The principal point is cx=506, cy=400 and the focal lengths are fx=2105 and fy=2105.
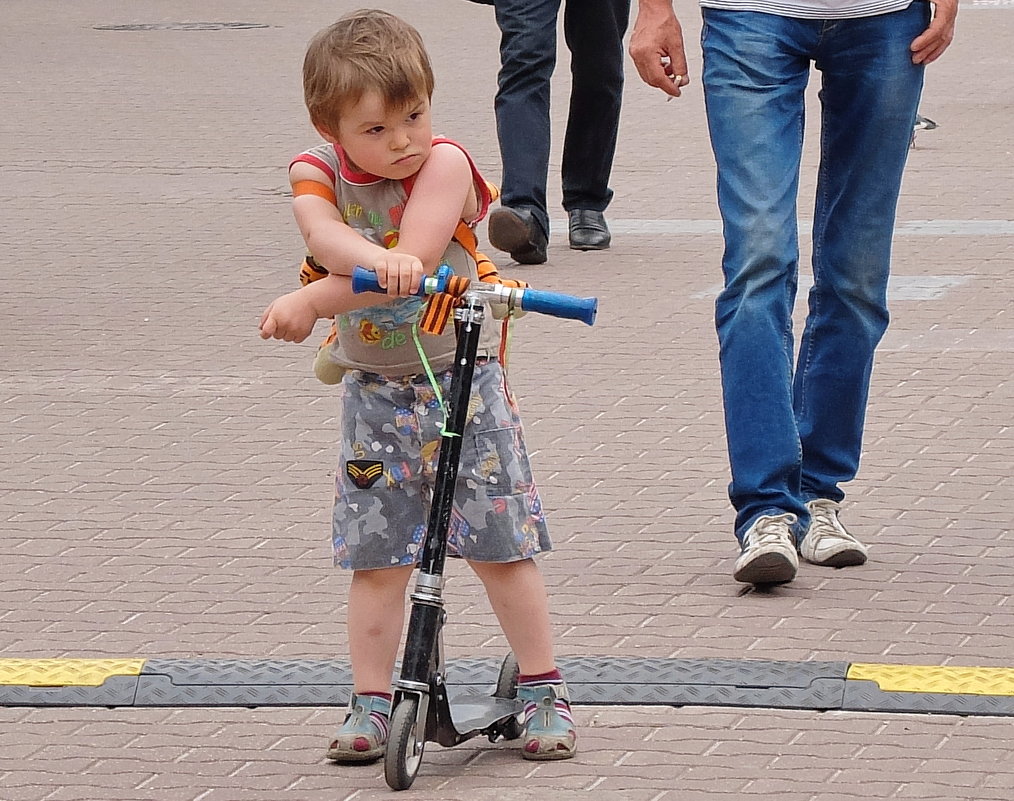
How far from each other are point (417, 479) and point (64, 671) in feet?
3.05

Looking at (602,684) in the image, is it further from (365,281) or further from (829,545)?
(365,281)

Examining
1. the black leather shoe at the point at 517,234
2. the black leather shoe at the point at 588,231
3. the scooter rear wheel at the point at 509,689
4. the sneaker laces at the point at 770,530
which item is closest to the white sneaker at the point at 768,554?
the sneaker laces at the point at 770,530

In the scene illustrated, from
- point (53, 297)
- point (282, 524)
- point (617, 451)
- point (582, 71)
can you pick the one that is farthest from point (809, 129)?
point (282, 524)

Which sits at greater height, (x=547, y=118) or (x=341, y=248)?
(x=341, y=248)

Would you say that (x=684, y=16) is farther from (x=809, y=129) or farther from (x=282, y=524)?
(x=282, y=524)

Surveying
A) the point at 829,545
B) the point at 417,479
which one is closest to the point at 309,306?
the point at 417,479

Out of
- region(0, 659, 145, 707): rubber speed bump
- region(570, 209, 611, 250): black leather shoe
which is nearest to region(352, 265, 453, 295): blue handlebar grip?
region(0, 659, 145, 707): rubber speed bump

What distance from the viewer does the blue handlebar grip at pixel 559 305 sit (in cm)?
329

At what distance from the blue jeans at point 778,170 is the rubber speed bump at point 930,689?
24.7 inches

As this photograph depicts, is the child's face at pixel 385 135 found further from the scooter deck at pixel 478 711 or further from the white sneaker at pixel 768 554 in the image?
the white sneaker at pixel 768 554

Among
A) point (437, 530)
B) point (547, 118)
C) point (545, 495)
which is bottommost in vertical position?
point (545, 495)

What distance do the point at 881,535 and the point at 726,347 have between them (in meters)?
0.67

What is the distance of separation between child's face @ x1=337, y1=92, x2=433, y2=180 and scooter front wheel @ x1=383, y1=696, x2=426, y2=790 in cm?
86

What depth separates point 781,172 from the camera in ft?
14.6
